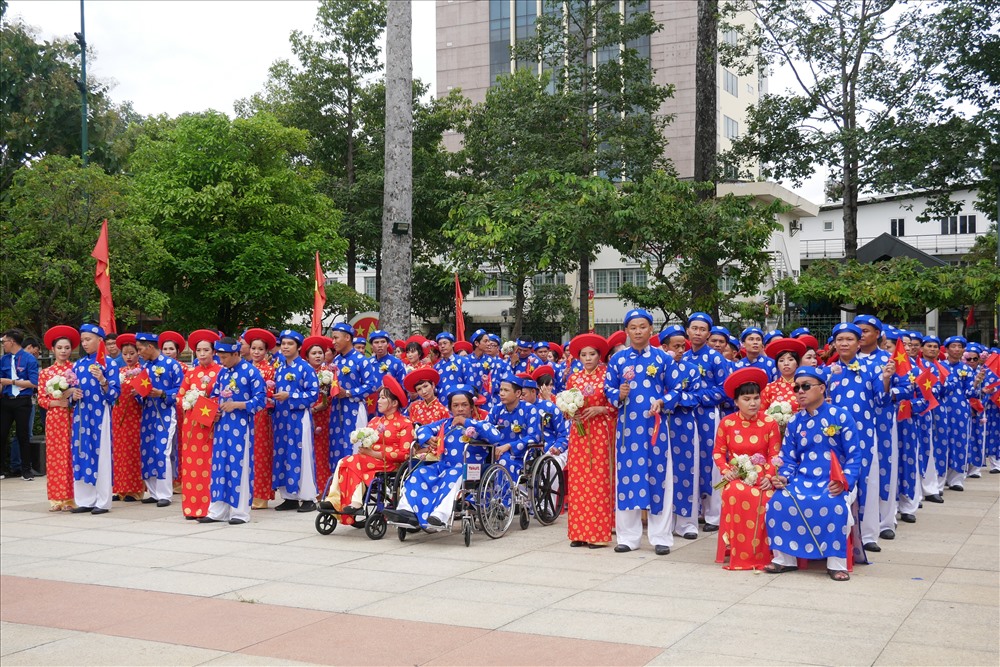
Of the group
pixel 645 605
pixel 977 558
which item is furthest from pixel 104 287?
pixel 977 558

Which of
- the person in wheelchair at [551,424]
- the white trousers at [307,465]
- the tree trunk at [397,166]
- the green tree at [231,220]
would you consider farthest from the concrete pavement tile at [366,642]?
the green tree at [231,220]

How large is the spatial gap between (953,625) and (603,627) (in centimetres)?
211

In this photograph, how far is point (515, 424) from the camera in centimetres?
1005

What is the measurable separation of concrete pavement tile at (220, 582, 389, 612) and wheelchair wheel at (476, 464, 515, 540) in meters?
2.09

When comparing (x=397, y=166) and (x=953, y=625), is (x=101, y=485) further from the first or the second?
(x=953, y=625)

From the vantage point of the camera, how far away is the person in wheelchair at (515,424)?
9.95 m

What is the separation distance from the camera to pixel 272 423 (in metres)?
11.7

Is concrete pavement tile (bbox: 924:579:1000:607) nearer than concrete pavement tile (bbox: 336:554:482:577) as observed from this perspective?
Yes

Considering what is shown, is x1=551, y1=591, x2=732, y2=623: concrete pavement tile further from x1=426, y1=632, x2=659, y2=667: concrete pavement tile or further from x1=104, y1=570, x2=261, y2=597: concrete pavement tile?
x1=104, y1=570, x2=261, y2=597: concrete pavement tile

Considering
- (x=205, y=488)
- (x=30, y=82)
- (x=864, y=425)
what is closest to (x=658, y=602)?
(x=864, y=425)

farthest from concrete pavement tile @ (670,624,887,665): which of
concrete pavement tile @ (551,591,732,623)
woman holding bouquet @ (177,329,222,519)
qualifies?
woman holding bouquet @ (177,329,222,519)

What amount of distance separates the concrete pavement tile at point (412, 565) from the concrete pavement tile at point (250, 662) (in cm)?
235

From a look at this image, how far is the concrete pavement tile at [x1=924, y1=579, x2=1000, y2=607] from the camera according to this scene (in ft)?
21.9

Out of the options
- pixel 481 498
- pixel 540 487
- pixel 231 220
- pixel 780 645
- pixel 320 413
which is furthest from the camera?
pixel 231 220
